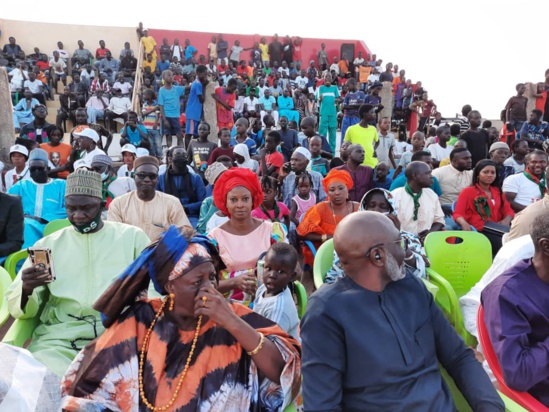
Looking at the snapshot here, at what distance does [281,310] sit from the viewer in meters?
2.70

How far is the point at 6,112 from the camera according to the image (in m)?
9.09

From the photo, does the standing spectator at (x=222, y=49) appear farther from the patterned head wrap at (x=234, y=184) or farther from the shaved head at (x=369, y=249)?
the shaved head at (x=369, y=249)

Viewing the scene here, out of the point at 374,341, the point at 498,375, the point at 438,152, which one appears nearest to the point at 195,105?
the point at 438,152

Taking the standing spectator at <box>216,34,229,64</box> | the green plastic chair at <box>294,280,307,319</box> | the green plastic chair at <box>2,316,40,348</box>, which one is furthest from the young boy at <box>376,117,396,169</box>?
the standing spectator at <box>216,34,229,64</box>

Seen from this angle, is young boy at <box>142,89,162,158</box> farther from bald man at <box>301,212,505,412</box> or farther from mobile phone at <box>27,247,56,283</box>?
bald man at <box>301,212,505,412</box>

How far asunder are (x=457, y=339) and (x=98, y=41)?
19.6 metres

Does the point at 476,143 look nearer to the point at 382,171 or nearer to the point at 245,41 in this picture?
the point at 382,171

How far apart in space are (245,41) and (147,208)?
673 inches

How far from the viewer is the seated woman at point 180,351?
1.93 m

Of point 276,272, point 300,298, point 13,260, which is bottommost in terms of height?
point 13,260

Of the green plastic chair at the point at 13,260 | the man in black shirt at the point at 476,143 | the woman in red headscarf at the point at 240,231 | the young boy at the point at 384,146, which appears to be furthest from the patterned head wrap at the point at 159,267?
the man in black shirt at the point at 476,143

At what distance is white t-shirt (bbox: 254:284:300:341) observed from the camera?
8.79 ft

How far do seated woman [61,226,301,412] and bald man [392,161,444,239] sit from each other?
121 inches

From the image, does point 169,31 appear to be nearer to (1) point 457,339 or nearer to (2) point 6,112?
(2) point 6,112
